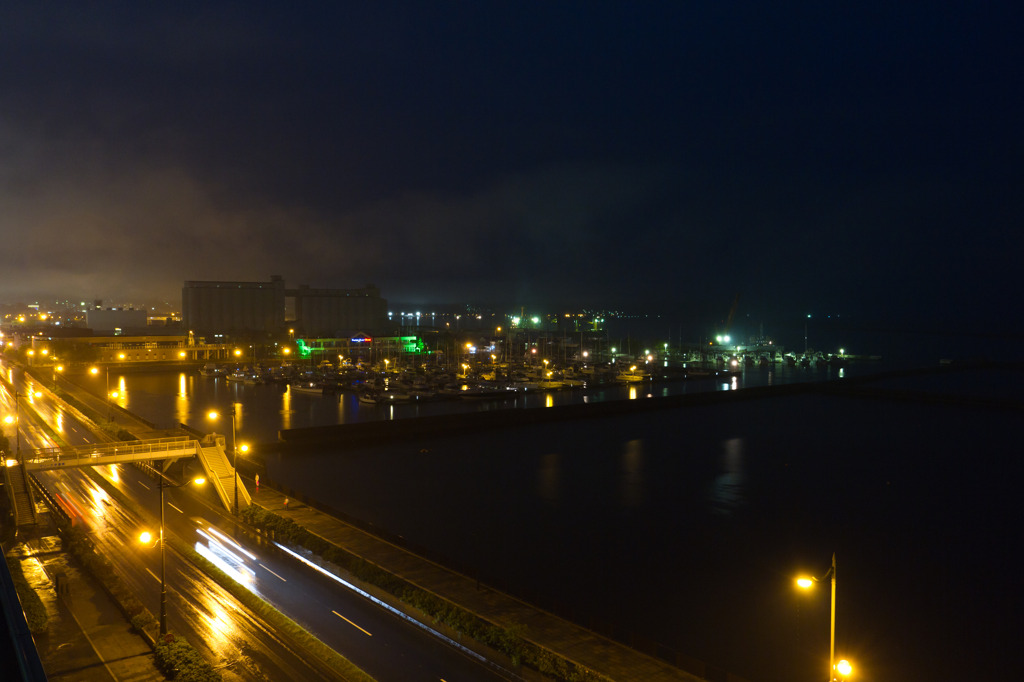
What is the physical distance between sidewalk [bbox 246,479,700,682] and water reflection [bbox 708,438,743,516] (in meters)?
4.05

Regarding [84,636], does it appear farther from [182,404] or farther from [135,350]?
[135,350]

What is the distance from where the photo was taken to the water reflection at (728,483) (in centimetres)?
780

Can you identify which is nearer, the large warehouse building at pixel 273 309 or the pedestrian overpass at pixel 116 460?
the pedestrian overpass at pixel 116 460

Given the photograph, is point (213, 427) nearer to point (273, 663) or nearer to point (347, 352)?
point (273, 663)

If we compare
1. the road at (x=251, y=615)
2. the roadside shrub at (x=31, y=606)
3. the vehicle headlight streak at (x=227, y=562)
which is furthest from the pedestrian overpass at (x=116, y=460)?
the roadside shrub at (x=31, y=606)

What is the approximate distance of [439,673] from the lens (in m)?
3.49

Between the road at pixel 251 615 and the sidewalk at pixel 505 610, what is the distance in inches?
14.9

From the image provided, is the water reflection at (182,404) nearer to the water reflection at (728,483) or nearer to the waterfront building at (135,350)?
the waterfront building at (135,350)

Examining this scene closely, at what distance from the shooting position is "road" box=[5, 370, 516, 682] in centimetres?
354

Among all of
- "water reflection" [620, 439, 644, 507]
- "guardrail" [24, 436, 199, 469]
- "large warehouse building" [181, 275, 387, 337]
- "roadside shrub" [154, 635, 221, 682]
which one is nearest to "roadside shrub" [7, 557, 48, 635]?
"roadside shrub" [154, 635, 221, 682]

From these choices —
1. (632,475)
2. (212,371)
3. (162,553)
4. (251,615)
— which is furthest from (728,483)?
(212,371)

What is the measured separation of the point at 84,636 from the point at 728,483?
7522 mm

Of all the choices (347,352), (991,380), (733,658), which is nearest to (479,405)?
(733,658)

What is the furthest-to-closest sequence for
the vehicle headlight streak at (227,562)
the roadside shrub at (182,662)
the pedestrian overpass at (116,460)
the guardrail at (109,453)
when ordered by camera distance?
1. the guardrail at (109,453)
2. the pedestrian overpass at (116,460)
3. the vehicle headlight streak at (227,562)
4. the roadside shrub at (182,662)
